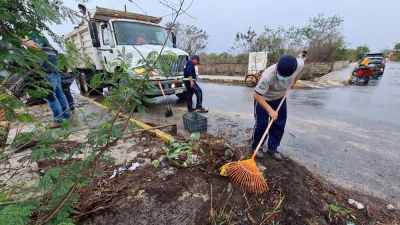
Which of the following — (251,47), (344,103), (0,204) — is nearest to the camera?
(0,204)

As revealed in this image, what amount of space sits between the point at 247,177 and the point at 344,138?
3061mm

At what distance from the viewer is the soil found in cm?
228

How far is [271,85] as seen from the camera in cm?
324

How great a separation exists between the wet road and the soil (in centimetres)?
50

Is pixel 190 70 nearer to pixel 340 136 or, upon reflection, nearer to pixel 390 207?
pixel 340 136

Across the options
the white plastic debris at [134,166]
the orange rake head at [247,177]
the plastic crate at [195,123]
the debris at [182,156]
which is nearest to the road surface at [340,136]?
the plastic crate at [195,123]

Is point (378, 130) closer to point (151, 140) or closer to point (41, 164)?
point (151, 140)

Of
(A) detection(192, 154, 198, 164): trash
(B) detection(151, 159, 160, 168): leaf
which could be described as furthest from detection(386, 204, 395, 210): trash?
(B) detection(151, 159, 160, 168): leaf

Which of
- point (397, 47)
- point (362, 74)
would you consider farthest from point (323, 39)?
point (397, 47)

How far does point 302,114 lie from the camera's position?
6574mm

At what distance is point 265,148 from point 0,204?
306cm

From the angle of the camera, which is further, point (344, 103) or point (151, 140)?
point (344, 103)

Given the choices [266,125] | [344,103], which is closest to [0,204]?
[266,125]

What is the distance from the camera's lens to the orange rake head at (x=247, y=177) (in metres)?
2.59
